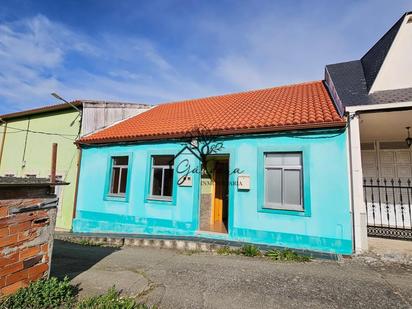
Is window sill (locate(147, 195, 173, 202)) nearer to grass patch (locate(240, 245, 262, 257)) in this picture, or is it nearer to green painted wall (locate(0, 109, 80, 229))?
grass patch (locate(240, 245, 262, 257))

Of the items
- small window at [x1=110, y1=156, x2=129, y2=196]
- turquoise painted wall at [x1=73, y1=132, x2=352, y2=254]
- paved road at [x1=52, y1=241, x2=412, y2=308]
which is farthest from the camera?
small window at [x1=110, y1=156, x2=129, y2=196]

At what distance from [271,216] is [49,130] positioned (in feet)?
40.8

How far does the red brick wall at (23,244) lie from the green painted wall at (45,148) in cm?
770

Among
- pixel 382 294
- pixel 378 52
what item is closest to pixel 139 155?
pixel 382 294

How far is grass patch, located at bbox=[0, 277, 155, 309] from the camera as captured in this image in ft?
11.3

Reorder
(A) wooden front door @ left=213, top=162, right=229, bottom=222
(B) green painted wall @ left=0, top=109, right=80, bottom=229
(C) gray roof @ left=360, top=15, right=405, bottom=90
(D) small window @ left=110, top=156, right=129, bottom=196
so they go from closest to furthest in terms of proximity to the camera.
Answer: (C) gray roof @ left=360, top=15, right=405, bottom=90 → (A) wooden front door @ left=213, top=162, right=229, bottom=222 → (D) small window @ left=110, top=156, right=129, bottom=196 → (B) green painted wall @ left=0, top=109, right=80, bottom=229

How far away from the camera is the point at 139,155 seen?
9711mm

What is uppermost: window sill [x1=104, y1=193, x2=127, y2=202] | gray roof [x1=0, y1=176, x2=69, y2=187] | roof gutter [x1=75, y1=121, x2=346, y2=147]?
roof gutter [x1=75, y1=121, x2=346, y2=147]

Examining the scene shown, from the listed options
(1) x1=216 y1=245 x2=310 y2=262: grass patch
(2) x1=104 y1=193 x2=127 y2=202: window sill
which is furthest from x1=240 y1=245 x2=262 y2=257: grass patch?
(2) x1=104 y1=193 x2=127 y2=202: window sill

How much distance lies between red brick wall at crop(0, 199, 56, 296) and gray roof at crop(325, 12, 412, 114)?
732 cm

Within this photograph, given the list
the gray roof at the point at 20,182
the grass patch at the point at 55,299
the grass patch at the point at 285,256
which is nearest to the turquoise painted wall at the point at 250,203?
the grass patch at the point at 285,256

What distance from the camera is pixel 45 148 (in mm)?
13281

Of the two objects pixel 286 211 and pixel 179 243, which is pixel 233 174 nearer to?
pixel 286 211

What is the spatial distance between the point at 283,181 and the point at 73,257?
599 centimetres
